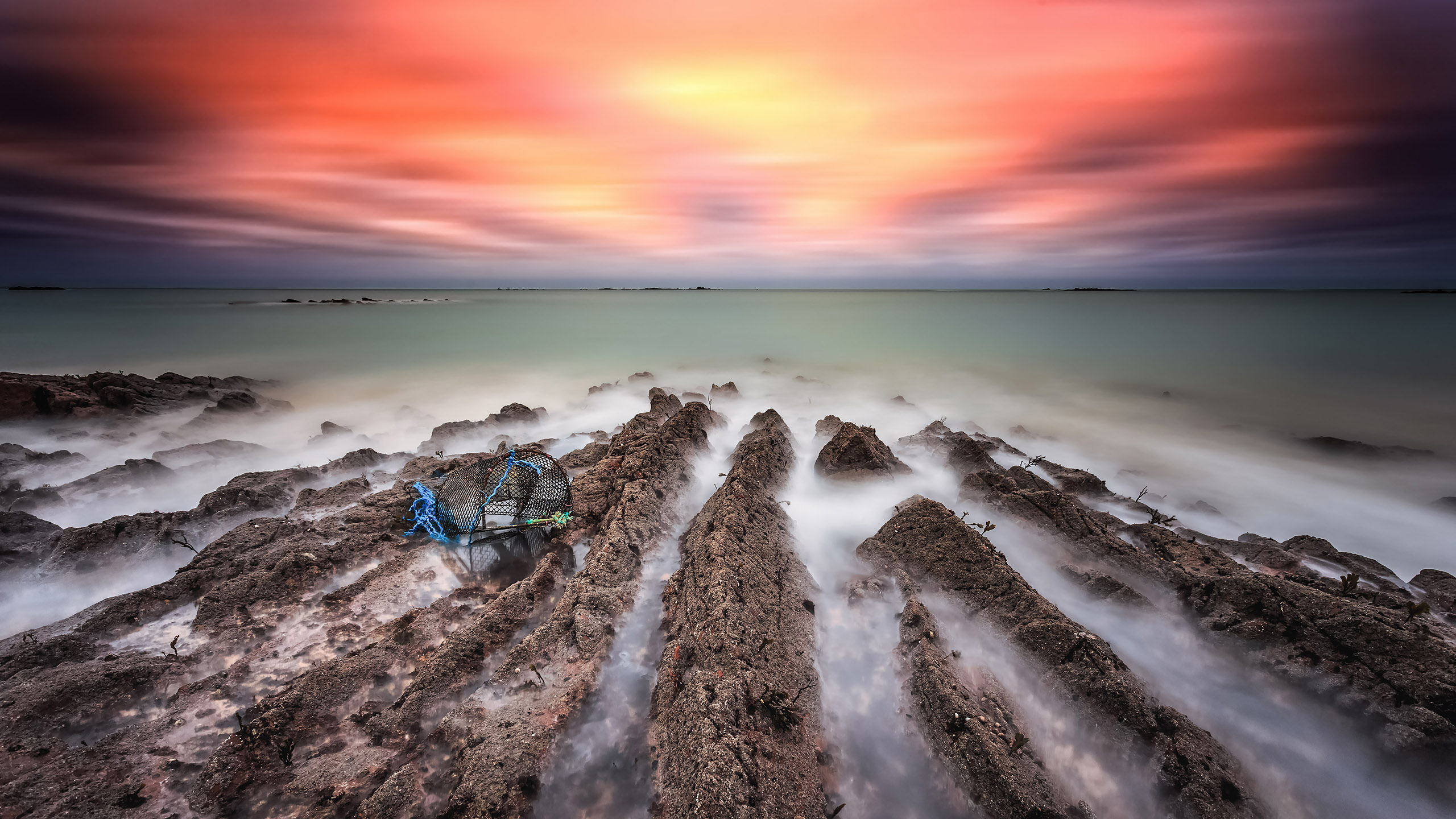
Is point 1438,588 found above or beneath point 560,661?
beneath

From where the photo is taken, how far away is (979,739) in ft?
12.6

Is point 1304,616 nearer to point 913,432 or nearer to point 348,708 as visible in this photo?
point 348,708

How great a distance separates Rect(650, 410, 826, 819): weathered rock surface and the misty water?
0.32 meters

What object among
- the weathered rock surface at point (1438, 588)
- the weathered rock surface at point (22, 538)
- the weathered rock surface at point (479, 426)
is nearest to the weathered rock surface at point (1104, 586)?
the weathered rock surface at point (1438, 588)

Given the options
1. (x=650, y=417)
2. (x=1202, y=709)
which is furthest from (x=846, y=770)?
(x=650, y=417)

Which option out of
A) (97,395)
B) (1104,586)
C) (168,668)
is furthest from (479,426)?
(1104,586)

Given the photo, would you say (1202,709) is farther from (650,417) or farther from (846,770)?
(650,417)

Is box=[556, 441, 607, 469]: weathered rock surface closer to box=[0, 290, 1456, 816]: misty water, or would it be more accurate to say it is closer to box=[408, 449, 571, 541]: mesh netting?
box=[408, 449, 571, 541]: mesh netting

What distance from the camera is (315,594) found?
5422mm

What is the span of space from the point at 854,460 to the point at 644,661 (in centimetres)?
559

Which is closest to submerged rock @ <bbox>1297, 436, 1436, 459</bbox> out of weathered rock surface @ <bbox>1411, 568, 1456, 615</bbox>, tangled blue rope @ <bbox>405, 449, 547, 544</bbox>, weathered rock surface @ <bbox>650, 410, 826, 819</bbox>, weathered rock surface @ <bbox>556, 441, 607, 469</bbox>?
weathered rock surface @ <bbox>1411, 568, 1456, 615</bbox>

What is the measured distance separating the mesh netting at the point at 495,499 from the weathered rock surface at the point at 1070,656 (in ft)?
14.9

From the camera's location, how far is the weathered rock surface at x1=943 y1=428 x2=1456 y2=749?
3.94 metres

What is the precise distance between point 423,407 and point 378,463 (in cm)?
784
